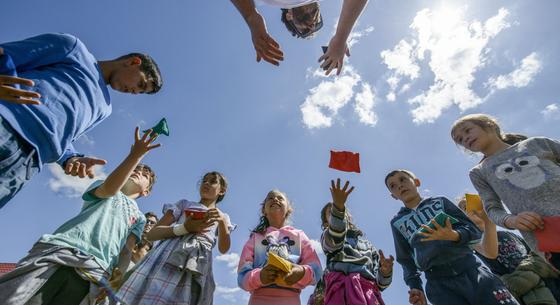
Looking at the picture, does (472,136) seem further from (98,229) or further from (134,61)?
(98,229)

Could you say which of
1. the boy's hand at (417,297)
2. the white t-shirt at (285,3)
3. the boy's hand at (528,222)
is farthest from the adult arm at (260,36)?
→ the boy's hand at (417,297)

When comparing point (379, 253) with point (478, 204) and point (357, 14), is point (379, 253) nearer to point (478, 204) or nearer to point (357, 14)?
point (478, 204)

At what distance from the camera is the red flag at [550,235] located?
2.24m

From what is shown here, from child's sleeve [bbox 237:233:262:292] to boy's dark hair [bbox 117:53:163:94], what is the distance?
74.4 inches

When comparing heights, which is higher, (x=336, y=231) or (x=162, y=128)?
(x=162, y=128)

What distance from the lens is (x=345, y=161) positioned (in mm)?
3467

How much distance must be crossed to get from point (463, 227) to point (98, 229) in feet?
11.2

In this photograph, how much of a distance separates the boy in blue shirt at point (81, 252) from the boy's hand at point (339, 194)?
5.97ft

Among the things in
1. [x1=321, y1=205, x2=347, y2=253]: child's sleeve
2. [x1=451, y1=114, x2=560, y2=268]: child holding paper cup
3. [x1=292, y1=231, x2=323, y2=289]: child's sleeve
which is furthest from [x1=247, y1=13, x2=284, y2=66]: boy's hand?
[x1=451, y1=114, x2=560, y2=268]: child holding paper cup

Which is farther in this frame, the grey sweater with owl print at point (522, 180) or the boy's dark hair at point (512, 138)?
the boy's dark hair at point (512, 138)

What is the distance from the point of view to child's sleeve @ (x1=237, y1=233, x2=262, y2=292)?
2.99 m

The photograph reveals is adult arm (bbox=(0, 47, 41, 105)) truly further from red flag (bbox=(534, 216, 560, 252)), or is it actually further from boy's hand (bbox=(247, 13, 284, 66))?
red flag (bbox=(534, 216, 560, 252))

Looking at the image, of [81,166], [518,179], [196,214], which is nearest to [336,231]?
[196,214]

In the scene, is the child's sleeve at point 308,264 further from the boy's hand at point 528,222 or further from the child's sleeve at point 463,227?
the boy's hand at point 528,222
